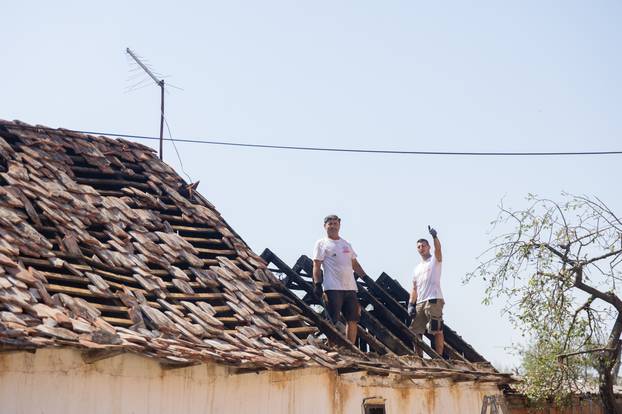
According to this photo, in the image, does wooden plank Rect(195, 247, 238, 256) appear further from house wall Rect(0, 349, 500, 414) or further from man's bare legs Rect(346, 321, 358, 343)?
house wall Rect(0, 349, 500, 414)

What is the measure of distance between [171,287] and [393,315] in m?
4.01

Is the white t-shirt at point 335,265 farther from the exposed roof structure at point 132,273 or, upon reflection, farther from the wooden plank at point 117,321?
the wooden plank at point 117,321

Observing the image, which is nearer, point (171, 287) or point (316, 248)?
point (171, 287)

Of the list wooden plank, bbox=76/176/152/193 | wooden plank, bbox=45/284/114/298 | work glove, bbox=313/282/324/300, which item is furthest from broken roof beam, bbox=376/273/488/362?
wooden plank, bbox=45/284/114/298

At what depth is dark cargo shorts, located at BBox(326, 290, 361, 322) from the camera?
13180 millimetres

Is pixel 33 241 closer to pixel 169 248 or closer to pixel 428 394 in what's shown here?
pixel 169 248

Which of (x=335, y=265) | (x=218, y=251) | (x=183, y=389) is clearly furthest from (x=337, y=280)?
(x=183, y=389)

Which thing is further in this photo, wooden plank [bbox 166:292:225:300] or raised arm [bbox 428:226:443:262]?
raised arm [bbox 428:226:443:262]

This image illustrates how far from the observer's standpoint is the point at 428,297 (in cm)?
1420

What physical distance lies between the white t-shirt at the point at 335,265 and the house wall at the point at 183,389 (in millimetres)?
1392

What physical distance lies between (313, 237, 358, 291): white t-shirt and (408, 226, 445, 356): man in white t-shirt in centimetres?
139

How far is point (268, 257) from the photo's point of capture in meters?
14.4

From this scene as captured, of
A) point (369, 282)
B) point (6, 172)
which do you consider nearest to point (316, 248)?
point (369, 282)

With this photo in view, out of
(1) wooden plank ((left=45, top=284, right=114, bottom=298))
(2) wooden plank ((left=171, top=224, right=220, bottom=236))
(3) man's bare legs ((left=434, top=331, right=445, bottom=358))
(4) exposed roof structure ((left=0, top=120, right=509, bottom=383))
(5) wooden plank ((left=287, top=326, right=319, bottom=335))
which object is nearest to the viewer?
(4) exposed roof structure ((left=0, top=120, right=509, bottom=383))
